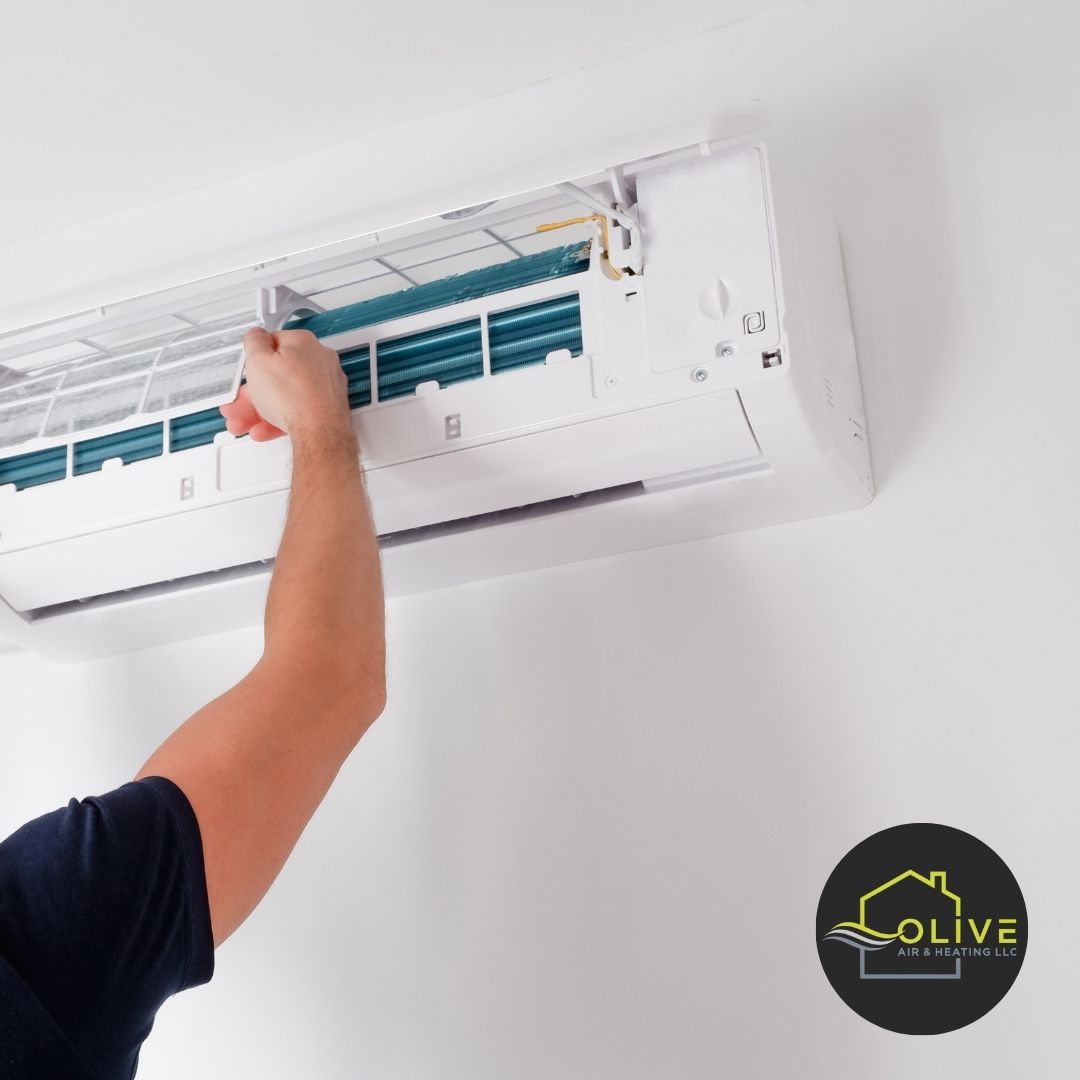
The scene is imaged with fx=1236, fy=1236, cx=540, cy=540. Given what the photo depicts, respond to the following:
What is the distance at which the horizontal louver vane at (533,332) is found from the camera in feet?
3.67

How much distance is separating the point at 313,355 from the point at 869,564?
0.57m

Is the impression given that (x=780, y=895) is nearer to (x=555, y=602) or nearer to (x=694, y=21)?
(x=555, y=602)

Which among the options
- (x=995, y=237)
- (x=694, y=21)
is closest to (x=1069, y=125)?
(x=995, y=237)

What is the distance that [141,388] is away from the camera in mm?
1284

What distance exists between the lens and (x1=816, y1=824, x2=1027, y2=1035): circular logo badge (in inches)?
42.5

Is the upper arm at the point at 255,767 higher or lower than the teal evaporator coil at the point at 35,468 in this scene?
lower

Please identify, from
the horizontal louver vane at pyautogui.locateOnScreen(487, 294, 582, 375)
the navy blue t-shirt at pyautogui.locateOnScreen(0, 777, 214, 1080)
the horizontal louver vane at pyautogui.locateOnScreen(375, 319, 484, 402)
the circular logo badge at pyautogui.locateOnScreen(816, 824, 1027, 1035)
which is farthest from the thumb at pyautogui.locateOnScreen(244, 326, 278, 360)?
the circular logo badge at pyautogui.locateOnScreen(816, 824, 1027, 1035)

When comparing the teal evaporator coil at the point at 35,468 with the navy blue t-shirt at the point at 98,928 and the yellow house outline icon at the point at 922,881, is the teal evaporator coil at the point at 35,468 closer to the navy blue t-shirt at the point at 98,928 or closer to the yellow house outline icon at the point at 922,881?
the navy blue t-shirt at the point at 98,928

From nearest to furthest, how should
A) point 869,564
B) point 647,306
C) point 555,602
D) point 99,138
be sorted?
point 647,306
point 869,564
point 555,602
point 99,138

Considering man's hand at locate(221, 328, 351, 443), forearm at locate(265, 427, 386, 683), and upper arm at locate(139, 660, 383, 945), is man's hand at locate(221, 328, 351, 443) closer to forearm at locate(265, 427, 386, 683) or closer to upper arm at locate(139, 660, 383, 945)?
forearm at locate(265, 427, 386, 683)

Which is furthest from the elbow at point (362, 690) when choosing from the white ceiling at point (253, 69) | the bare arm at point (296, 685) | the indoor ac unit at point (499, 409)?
the white ceiling at point (253, 69)

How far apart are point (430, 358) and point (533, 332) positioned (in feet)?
0.36

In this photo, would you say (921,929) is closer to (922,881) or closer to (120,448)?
(922,881)

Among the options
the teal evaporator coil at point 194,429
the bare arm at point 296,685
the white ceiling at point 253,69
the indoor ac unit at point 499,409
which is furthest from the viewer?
the white ceiling at point 253,69
